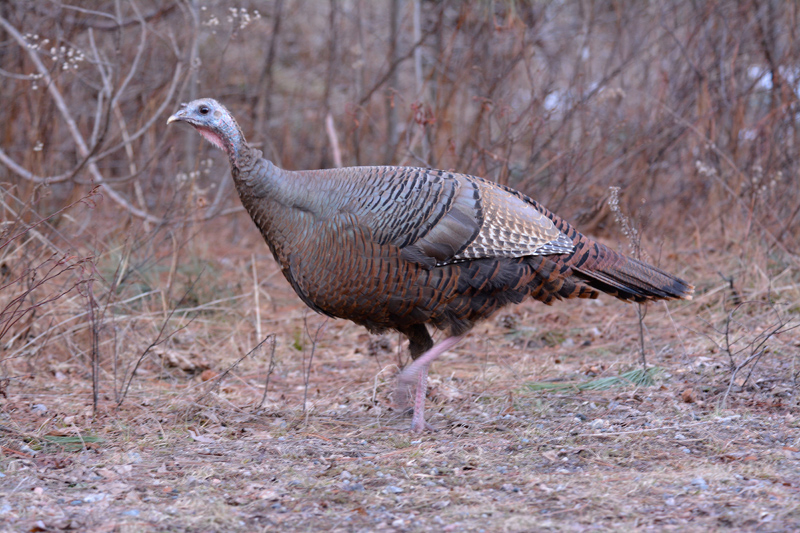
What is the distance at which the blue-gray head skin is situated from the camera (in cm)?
397

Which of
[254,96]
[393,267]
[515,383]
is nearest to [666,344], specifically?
[515,383]

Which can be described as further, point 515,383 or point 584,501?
point 515,383

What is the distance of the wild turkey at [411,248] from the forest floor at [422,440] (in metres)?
0.46

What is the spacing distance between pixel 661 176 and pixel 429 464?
18.6 ft

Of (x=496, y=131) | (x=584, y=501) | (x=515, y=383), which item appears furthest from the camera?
(x=496, y=131)

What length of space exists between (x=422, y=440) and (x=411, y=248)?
3.14 feet

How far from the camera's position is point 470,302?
13.2ft

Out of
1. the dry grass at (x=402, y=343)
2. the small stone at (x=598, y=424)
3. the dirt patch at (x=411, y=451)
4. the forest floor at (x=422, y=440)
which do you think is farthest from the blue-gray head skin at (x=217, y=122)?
the small stone at (x=598, y=424)

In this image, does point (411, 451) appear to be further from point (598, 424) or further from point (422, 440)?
point (598, 424)

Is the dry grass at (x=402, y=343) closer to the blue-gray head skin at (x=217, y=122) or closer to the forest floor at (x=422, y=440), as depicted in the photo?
the forest floor at (x=422, y=440)

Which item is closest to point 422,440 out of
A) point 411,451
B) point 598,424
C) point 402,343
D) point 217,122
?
point 411,451

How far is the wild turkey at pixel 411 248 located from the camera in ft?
12.5

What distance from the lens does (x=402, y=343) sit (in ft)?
20.5

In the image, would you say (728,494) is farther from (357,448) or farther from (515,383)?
(515,383)
